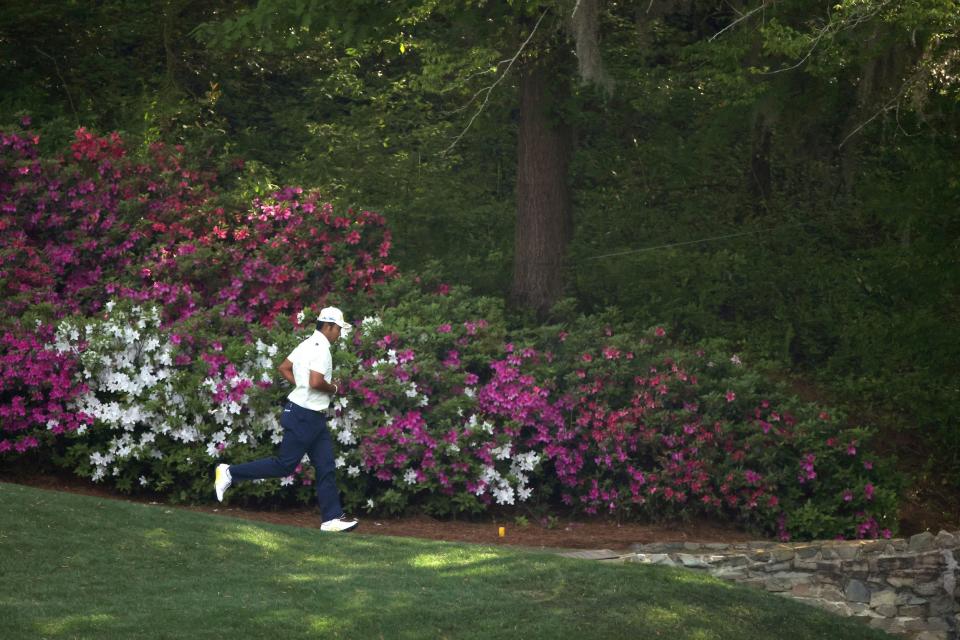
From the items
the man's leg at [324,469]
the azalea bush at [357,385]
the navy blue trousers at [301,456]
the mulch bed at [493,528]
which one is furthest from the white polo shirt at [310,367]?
the azalea bush at [357,385]

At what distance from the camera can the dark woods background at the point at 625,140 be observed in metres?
12.9

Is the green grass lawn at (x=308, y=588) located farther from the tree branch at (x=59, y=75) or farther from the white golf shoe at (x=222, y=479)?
the tree branch at (x=59, y=75)

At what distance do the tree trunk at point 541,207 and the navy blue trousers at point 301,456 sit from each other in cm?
560

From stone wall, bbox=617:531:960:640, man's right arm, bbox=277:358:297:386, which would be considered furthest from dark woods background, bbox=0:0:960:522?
man's right arm, bbox=277:358:297:386

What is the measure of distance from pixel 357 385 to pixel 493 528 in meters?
1.68

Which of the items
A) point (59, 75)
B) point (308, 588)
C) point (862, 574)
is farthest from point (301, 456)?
point (59, 75)

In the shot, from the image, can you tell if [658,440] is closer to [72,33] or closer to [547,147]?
A: [547,147]

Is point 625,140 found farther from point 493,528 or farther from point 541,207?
point 493,528

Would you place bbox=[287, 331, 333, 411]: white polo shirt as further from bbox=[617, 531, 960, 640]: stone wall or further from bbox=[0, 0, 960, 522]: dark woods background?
bbox=[0, 0, 960, 522]: dark woods background

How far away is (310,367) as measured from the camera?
8.93 meters

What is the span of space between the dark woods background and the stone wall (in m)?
3.44

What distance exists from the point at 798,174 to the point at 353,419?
11635mm

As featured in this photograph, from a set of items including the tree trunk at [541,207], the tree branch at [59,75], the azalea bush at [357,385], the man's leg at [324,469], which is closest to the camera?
the man's leg at [324,469]

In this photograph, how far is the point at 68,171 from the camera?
12977 mm
